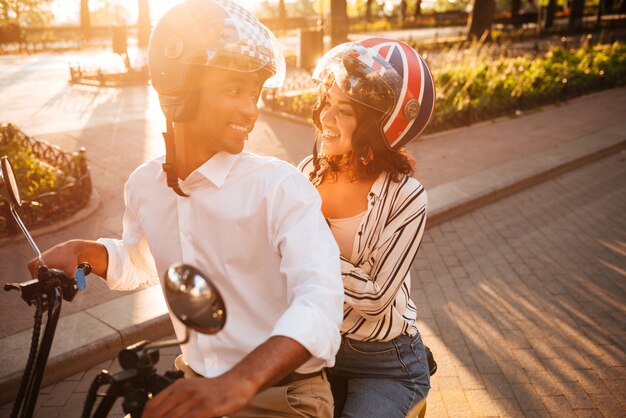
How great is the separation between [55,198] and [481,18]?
1013 inches

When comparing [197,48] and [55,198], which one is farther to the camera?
[55,198]

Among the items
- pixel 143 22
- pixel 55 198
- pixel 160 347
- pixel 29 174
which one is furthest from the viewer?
pixel 143 22

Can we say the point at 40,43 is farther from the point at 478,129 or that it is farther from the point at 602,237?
the point at 602,237

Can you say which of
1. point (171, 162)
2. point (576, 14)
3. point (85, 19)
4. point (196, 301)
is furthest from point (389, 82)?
point (85, 19)

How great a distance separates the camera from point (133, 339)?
14.6 ft

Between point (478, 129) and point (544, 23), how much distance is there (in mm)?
31201

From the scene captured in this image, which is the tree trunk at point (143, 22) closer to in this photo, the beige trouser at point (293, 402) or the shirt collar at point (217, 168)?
the shirt collar at point (217, 168)

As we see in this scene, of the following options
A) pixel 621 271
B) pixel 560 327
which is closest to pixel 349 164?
pixel 560 327

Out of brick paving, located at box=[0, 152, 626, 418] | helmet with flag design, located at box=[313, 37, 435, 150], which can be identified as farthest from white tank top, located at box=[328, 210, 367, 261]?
brick paving, located at box=[0, 152, 626, 418]

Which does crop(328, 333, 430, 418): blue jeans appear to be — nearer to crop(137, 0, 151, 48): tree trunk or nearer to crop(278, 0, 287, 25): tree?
crop(137, 0, 151, 48): tree trunk

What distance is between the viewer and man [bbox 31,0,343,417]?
1.70 m

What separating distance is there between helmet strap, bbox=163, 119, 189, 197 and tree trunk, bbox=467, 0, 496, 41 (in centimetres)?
2770

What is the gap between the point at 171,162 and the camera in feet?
6.33

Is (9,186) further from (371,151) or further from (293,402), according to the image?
(371,151)
